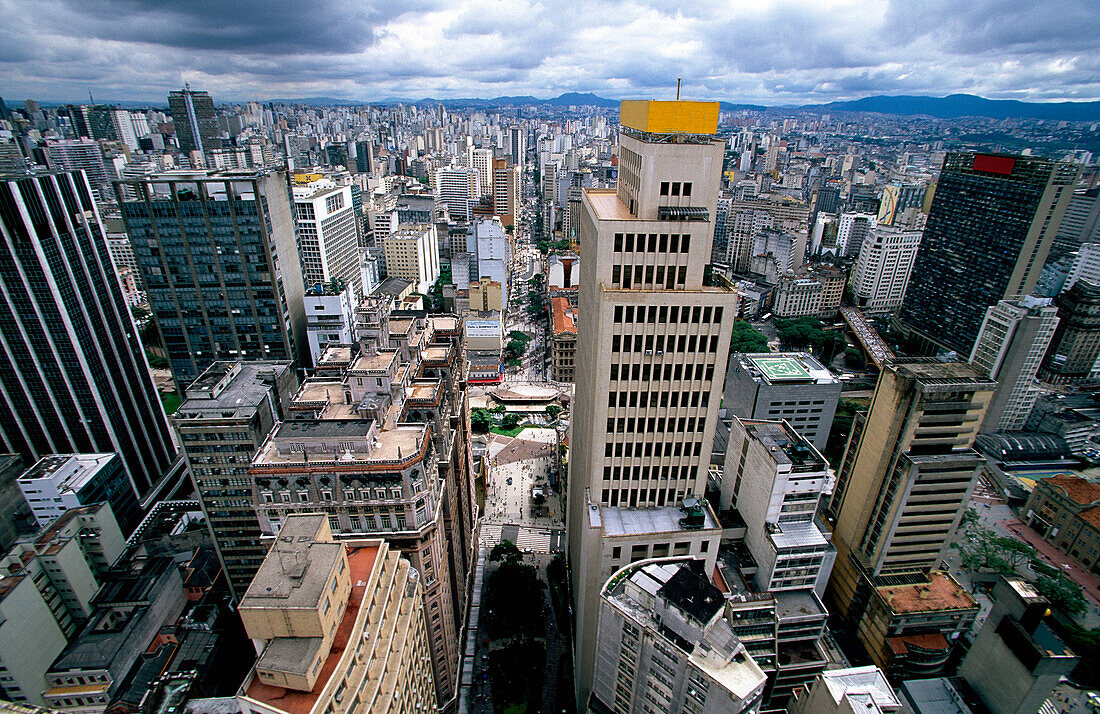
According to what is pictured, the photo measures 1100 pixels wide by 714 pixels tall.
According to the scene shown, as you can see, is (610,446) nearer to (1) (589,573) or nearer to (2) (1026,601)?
(1) (589,573)

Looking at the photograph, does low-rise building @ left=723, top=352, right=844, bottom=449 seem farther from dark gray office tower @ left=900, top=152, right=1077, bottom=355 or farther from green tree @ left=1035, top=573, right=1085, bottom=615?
dark gray office tower @ left=900, top=152, right=1077, bottom=355

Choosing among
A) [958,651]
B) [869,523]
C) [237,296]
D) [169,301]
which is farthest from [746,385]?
[169,301]

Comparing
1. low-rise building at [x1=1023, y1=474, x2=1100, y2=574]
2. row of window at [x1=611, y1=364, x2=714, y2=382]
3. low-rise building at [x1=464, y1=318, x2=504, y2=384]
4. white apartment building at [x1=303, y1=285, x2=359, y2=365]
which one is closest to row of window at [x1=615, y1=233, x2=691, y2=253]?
row of window at [x1=611, y1=364, x2=714, y2=382]

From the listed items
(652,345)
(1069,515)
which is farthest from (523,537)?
(1069,515)

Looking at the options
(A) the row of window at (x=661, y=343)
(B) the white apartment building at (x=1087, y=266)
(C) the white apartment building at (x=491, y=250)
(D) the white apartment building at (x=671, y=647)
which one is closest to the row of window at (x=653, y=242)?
(A) the row of window at (x=661, y=343)

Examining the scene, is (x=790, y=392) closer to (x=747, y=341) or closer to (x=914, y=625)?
(x=914, y=625)

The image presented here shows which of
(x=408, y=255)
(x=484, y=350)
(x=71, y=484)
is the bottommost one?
(x=484, y=350)
